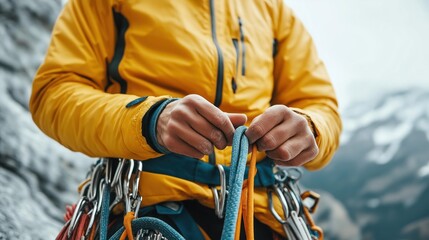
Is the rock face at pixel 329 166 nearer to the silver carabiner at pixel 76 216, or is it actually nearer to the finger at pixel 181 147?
the silver carabiner at pixel 76 216

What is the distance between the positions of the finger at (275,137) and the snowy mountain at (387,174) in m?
6.64

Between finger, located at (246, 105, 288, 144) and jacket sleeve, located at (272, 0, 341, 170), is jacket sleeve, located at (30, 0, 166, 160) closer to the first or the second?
finger, located at (246, 105, 288, 144)

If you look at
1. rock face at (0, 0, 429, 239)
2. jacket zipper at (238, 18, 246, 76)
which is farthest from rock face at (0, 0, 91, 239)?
jacket zipper at (238, 18, 246, 76)

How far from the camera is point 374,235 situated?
7.48 meters

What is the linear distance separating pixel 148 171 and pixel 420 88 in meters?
9.82

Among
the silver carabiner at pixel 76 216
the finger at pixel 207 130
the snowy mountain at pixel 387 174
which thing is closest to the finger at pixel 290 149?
the finger at pixel 207 130

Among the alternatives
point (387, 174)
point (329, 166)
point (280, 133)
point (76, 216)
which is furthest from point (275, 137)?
point (329, 166)

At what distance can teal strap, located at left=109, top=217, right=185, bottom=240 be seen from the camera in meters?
0.85

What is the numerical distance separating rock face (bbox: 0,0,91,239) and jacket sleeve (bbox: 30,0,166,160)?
46 cm

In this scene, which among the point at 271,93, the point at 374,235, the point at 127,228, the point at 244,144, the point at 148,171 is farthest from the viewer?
the point at 374,235

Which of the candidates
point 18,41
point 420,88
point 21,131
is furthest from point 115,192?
point 420,88

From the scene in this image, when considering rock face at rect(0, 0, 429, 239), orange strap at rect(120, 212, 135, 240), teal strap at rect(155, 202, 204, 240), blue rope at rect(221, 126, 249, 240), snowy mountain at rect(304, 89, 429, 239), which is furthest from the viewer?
snowy mountain at rect(304, 89, 429, 239)

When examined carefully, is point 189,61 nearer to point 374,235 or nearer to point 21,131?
point 21,131

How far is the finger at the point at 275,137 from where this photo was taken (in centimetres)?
78
